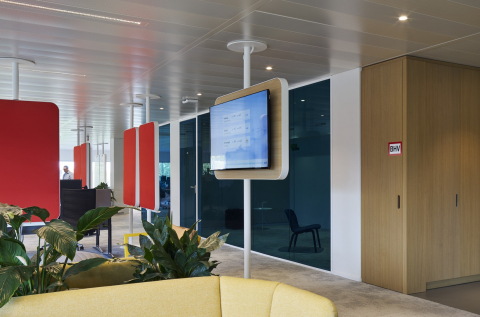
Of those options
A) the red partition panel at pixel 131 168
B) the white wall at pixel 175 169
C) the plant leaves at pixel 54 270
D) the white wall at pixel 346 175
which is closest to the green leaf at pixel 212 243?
the plant leaves at pixel 54 270

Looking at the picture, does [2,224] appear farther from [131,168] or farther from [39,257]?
[131,168]

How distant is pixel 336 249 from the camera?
5.67 meters

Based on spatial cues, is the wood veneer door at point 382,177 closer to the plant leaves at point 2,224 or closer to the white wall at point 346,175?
the white wall at point 346,175

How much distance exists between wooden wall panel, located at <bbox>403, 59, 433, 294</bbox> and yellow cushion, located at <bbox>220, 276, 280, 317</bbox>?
10.3 feet

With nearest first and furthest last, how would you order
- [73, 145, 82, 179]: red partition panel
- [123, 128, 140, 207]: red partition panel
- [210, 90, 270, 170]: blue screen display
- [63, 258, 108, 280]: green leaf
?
[63, 258, 108, 280]: green leaf, [210, 90, 270, 170]: blue screen display, [123, 128, 140, 207]: red partition panel, [73, 145, 82, 179]: red partition panel

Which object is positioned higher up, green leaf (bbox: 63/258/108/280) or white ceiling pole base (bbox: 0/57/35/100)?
white ceiling pole base (bbox: 0/57/35/100)

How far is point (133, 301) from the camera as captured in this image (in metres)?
2.00

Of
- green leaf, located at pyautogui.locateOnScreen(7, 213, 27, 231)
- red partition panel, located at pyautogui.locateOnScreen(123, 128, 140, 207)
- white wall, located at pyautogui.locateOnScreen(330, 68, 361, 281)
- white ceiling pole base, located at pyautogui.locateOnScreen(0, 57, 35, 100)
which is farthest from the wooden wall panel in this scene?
white ceiling pole base, located at pyautogui.locateOnScreen(0, 57, 35, 100)

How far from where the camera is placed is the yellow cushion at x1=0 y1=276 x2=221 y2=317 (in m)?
1.82

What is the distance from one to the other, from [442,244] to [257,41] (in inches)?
126

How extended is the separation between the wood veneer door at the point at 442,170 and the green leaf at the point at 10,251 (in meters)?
4.27

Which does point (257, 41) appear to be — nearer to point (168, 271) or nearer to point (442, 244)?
point (168, 271)

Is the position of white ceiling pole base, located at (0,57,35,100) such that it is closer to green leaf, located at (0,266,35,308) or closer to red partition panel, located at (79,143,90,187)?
green leaf, located at (0,266,35,308)

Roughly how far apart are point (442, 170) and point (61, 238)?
451 cm
